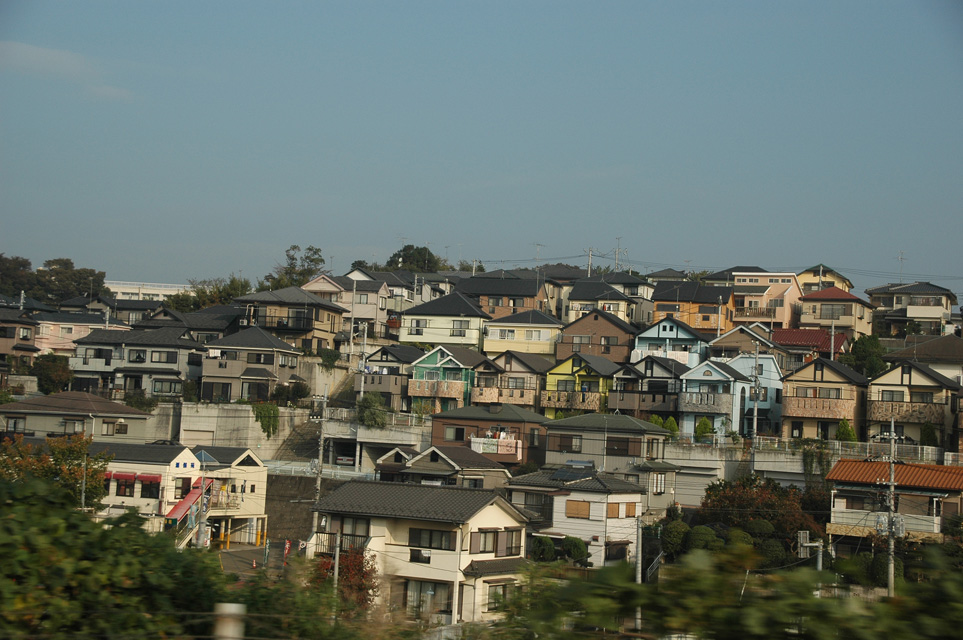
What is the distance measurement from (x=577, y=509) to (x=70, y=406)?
23.5 meters

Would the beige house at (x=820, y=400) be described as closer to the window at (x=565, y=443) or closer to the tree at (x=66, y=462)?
the window at (x=565, y=443)

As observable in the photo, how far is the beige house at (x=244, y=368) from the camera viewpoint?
42750 millimetres

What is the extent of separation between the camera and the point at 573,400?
3966 centimetres

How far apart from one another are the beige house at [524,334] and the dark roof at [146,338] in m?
16.3

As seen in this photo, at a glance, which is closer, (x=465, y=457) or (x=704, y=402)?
(x=465, y=457)

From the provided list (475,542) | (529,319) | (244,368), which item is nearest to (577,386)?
(529,319)

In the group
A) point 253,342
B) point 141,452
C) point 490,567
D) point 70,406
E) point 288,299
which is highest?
point 288,299

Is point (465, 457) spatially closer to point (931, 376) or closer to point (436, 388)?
point (436, 388)

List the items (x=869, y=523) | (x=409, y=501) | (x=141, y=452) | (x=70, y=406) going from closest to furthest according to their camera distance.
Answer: (x=409, y=501) < (x=869, y=523) < (x=141, y=452) < (x=70, y=406)

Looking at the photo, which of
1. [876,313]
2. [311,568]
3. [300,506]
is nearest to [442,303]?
[300,506]

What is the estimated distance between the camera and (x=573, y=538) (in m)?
25.9

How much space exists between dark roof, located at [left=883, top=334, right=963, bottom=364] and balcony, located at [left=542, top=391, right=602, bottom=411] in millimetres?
15106

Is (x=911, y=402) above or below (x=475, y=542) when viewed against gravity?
above

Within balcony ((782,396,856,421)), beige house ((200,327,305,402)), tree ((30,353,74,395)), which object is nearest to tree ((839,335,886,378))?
balcony ((782,396,856,421))
